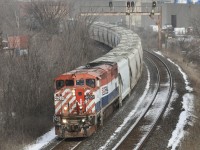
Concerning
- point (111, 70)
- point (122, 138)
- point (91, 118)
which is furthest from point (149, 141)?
point (111, 70)

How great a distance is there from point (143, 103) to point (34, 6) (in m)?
27.8

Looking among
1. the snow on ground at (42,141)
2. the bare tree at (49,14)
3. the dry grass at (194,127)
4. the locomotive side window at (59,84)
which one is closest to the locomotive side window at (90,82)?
the locomotive side window at (59,84)

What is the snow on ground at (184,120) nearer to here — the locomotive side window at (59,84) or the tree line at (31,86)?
the locomotive side window at (59,84)

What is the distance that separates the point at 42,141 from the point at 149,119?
220 inches

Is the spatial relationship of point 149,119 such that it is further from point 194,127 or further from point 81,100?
point 81,100

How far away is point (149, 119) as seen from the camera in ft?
70.9

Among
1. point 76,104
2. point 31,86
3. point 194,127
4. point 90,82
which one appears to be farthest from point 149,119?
point 31,86

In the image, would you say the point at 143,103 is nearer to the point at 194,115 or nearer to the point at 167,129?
the point at 194,115

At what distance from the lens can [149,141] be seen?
58.7ft

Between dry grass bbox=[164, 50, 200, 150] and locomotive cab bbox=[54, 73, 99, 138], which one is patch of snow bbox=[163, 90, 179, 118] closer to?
dry grass bbox=[164, 50, 200, 150]

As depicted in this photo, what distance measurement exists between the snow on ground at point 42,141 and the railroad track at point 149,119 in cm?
313

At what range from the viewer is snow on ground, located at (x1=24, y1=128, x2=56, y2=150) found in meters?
18.0

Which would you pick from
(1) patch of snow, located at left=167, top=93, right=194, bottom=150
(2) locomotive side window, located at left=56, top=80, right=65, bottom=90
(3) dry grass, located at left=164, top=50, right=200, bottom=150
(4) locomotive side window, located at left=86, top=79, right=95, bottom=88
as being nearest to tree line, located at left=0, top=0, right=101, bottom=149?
(2) locomotive side window, located at left=56, top=80, right=65, bottom=90

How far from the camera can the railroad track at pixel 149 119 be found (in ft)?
58.1
